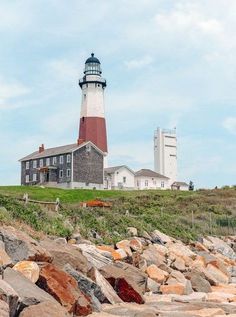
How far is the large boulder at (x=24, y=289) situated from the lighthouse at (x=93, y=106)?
48692mm

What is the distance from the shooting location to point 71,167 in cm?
5478

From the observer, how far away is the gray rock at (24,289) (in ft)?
23.4

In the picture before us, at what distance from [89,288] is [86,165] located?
152 feet

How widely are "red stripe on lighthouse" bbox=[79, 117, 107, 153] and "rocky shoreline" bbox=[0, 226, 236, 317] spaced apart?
140 feet

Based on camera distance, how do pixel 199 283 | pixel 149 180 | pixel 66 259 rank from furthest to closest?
1. pixel 149 180
2. pixel 199 283
3. pixel 66 259

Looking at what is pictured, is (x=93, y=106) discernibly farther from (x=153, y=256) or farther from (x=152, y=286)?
(x=152, y=286)

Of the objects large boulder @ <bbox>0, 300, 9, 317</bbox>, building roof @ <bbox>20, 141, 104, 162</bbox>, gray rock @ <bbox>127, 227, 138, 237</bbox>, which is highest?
building roof @ <bbox>20, 141, 104, 162</bbox>

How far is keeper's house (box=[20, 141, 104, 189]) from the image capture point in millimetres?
55094

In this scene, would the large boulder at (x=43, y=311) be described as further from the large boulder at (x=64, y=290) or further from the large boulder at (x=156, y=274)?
the large boulder at (x=156, y=274)

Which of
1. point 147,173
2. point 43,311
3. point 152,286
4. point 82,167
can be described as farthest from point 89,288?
point 147,173

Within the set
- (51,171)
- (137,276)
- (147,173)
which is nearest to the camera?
(137,276)

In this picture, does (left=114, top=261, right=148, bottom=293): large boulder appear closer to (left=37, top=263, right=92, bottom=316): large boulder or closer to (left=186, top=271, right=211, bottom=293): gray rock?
(left=186, top=271, right=211, bottom=293): gray rock

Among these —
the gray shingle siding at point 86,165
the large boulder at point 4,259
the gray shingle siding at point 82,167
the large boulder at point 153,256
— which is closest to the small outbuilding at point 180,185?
the gray shingle siding at point 82,167

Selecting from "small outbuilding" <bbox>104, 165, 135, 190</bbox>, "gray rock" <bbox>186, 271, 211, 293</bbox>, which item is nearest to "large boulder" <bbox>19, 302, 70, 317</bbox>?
"gray rock" <bbox>186, 271, 211, 293</bbox>
